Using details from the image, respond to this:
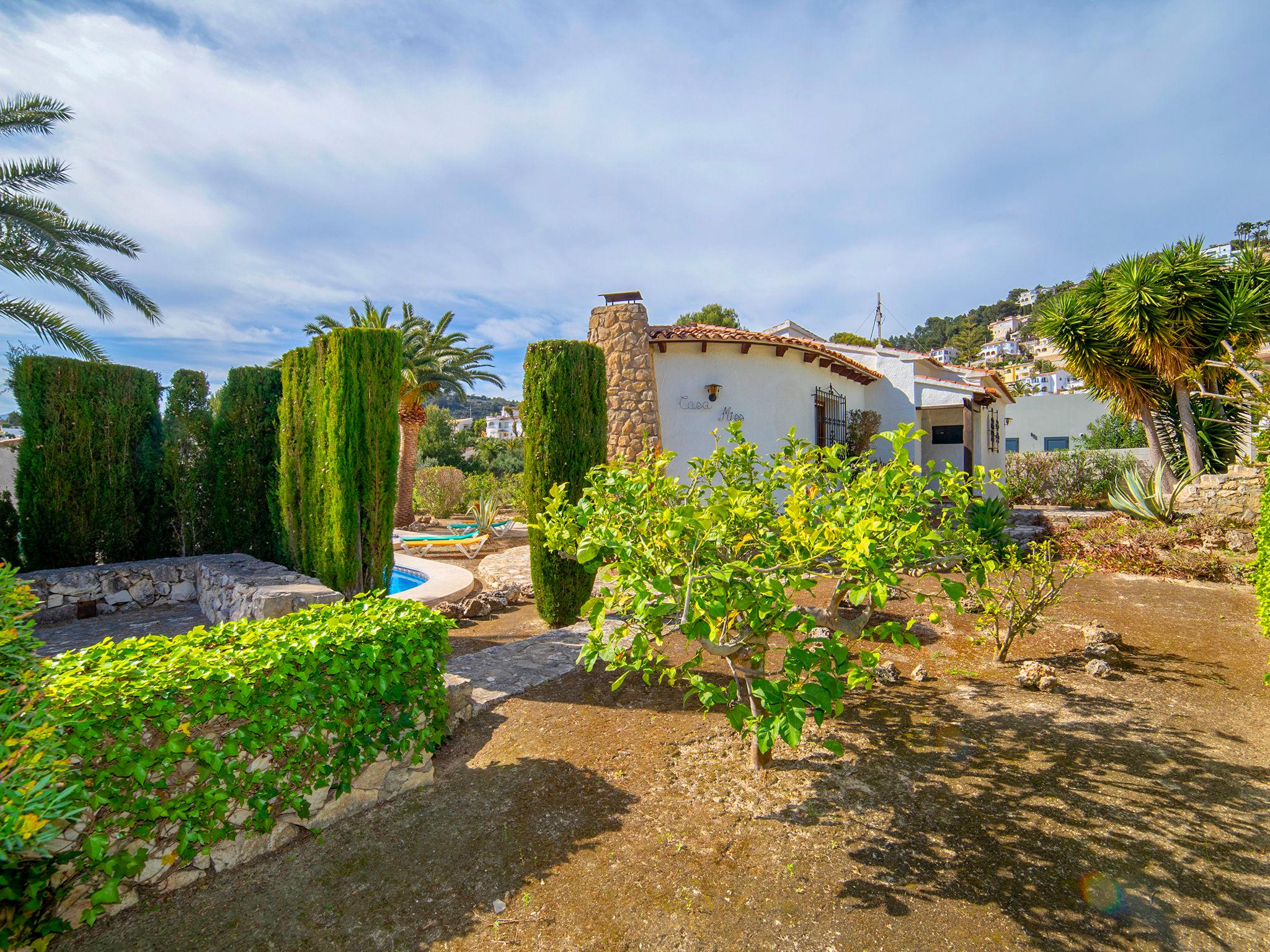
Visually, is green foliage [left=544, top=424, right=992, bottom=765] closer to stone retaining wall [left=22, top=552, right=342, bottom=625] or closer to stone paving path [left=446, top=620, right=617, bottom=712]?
stone paving path [left=446, top=620, right=617, bottom=712]

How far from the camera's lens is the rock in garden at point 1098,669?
5.31 meters

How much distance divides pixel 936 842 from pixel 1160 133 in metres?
10.4

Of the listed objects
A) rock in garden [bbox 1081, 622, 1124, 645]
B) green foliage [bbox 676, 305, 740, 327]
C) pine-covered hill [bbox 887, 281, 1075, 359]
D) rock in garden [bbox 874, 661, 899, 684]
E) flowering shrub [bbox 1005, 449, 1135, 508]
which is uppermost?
pine-covered hill [bbox 887, 281, 1075, 359]

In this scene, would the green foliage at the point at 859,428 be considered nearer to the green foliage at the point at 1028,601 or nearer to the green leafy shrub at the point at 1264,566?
the green leafy shrub at the point at 1264,566

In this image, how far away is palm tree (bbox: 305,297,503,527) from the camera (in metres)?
19.0

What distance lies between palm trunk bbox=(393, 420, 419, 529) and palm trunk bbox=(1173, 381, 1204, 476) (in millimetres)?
20505

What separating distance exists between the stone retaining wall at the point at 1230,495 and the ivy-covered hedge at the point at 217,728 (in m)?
14.0

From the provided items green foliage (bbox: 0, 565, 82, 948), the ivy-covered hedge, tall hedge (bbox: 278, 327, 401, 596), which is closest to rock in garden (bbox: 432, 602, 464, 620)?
tall hedge (bbox: 278, 327, 401, 596)

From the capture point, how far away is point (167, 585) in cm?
842

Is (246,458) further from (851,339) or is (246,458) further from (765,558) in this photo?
(851,339)

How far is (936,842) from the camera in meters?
3.05

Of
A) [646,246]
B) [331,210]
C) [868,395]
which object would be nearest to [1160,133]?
[646,246]

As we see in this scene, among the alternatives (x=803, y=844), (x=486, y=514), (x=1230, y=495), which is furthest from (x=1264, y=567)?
(x=486, y=514)

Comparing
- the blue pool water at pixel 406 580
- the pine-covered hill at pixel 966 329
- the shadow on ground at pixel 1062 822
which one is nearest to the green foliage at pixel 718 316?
the blue pool water at pixel 406 580
